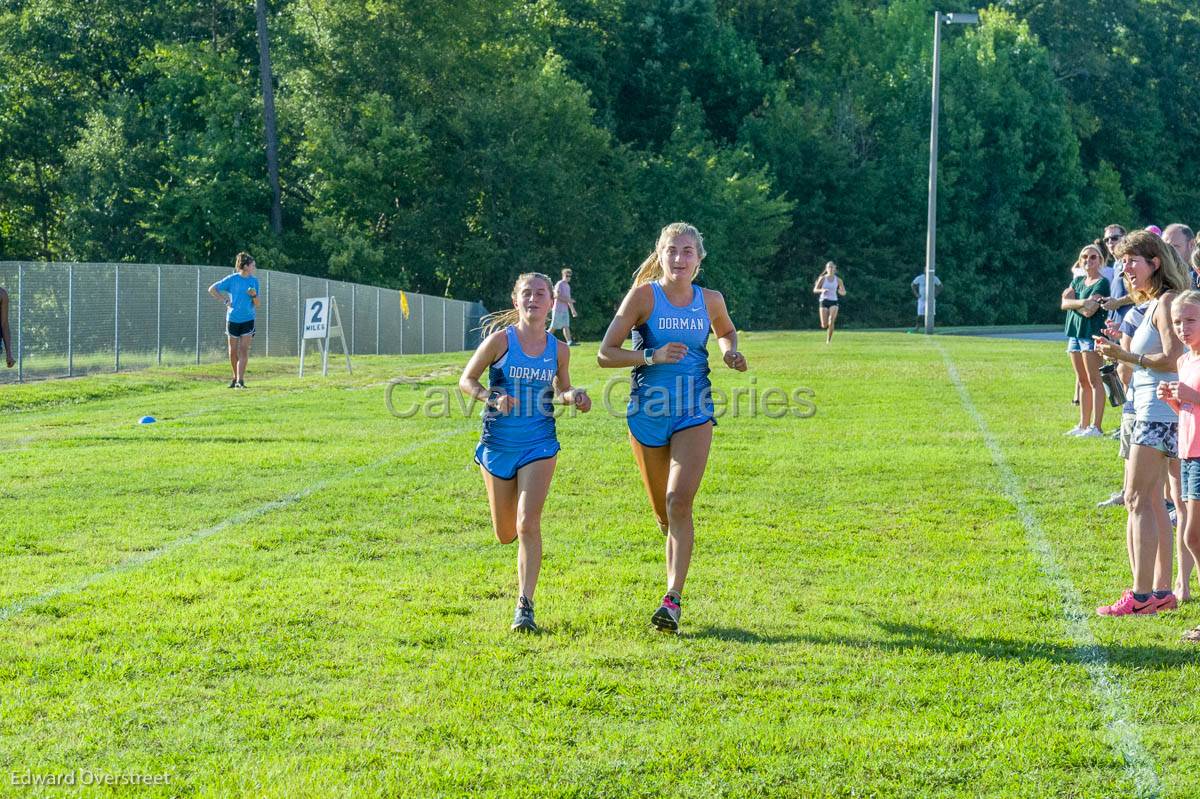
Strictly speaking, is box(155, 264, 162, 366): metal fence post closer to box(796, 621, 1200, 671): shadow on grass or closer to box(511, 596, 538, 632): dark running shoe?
box(511, 596, 538, 632): dark running shoe

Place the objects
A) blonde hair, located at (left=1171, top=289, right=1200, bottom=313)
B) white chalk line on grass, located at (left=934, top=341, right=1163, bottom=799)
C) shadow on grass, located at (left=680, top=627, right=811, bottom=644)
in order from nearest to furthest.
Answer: white chalk line on grass, located at (left=934, top=341, right=1163, bottom=799)
blonde hair, located at (left=1171, top=289, right=1200, bottom=313)
shadow on grass, located at (left=680, top=627, right=811, bottom=644)

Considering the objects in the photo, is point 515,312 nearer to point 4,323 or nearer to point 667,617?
point 667,617

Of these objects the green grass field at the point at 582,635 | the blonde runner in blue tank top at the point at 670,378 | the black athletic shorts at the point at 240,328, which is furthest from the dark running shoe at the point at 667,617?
the black athletic shorts at the point at 240,328

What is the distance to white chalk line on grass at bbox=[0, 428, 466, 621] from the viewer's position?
757 cm

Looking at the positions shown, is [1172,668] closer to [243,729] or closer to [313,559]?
[243,729]

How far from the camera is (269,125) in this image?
49406 millimetres

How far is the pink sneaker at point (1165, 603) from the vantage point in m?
7.43

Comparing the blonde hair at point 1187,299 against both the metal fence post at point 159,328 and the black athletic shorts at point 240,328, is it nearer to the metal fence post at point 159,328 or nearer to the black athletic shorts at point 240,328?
the black athletic shorts at point 240,328

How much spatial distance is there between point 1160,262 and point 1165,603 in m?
1.75

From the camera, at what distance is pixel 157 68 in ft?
173

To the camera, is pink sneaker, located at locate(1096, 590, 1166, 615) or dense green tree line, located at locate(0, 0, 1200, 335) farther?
dense green tree line, located at locate(0, 0, 1200, 335)

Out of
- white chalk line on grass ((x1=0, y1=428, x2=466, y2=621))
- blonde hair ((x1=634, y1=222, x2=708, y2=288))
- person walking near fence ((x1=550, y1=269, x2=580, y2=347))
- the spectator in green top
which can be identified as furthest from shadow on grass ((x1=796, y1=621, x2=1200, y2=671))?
person walking near fence ((x1=550, y1=269, x2=580, y2=347))

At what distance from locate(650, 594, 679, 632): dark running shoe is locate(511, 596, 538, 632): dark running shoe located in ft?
1.94

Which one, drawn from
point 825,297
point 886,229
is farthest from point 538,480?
point 886,229
